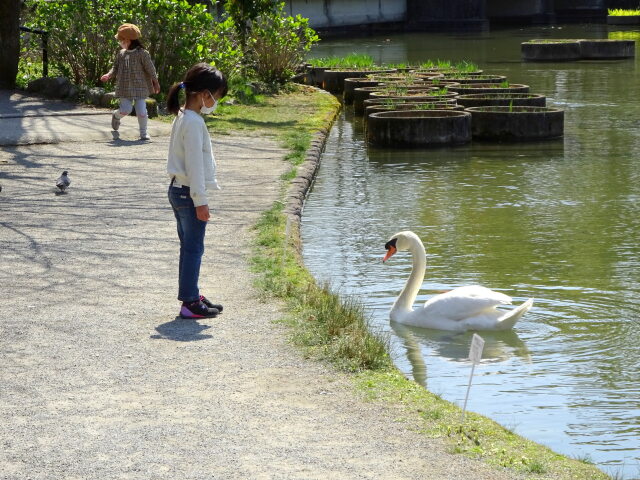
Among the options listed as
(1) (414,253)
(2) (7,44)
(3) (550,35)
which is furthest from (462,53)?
(1) (414,253)

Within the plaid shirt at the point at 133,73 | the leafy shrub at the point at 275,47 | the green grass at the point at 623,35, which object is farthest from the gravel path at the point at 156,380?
the green grass at the point at 623,35

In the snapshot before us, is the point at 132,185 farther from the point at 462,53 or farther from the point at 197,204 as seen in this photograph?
the point at 462,53

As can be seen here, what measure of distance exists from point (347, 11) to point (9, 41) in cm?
3880

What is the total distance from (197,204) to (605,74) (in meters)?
23.7

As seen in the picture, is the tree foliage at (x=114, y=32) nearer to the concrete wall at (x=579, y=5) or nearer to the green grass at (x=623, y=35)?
the green grass at (x=623, y=35)

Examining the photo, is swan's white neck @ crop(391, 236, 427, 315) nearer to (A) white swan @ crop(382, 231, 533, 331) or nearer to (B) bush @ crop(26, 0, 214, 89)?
(A) white swan @ crop(382, 231, 533, 331)

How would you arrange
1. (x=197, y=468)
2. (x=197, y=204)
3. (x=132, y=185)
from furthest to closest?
(x=132, y=185) → (x=197, y=204) → (x=197, y=468)

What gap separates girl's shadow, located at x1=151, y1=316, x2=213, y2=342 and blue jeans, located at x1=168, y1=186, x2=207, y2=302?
0.46 ft

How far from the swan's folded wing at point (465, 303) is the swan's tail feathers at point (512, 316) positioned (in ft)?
0.41

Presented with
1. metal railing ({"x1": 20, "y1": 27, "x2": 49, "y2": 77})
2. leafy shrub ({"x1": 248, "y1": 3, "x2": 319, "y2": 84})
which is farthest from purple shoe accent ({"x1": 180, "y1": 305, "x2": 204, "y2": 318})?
leafy shrub ({"x1": 248, "y1": 3, "x2": 319, "y2": 84})

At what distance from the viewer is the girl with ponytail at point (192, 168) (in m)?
6.78

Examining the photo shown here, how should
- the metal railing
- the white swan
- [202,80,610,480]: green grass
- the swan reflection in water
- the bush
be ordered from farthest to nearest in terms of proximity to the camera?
the metal railing
the bush
the white swan
the swan reflection in water
[202,80,610,480]: green grass

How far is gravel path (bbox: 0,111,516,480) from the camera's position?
4820 mm

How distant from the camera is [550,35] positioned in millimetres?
52312
